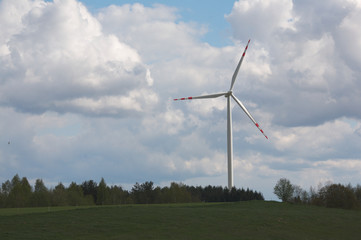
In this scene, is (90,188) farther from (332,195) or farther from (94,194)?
(332,195)

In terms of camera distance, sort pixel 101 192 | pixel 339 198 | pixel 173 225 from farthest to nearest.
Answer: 1. pixel 101 192
2. pixel 339 198
3. pixel 173 225

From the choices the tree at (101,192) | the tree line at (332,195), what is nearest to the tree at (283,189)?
the tree line at (332,195)

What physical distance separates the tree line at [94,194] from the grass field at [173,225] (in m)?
35.0

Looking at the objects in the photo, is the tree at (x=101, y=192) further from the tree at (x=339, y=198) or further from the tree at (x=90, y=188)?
the tree at (x=339, y=198)

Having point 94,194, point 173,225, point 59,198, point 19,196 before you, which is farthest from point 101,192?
point 173,225

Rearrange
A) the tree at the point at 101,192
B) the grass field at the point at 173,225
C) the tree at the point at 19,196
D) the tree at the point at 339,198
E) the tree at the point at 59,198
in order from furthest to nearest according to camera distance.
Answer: the tree at the point at 101,192, the tree at the point at 59,198, the tree at the point at 19,196, the tree at the point at 339,198, the grass field at the point at 173,225

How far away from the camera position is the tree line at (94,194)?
353 feet

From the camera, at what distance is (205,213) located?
53.9 m

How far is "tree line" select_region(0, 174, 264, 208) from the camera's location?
108m

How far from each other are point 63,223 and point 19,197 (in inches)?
2796

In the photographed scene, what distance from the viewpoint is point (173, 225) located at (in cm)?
4472

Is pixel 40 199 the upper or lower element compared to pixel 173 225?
upper

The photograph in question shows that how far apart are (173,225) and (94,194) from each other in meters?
91.8

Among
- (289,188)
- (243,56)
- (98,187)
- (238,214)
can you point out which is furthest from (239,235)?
(98,187)
